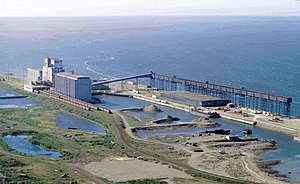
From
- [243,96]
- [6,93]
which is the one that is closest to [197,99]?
[243,96]

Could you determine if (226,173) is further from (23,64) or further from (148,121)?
(23,64)

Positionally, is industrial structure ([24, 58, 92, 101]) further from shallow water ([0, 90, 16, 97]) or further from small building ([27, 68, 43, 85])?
shallow water ([0, 90, 16, 97])

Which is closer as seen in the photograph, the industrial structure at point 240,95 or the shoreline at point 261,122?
the shoreline at point 261,122

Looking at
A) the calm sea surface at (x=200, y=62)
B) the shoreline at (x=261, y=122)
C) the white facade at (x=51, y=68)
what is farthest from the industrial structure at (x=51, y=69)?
the shoreline at (x=261, y=122)

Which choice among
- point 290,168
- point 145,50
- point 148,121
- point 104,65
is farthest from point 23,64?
point 290,168

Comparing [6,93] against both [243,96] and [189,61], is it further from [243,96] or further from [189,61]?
[189,61]

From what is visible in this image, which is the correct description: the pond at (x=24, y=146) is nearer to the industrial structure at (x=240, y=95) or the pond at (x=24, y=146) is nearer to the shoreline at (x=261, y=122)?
the shoreline at (x=261, y=122)

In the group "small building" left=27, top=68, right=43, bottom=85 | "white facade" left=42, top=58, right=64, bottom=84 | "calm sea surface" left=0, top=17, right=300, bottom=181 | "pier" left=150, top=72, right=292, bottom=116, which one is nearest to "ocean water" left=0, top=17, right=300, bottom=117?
"calm sea surface" left=0, top=17, right=300, bottom=181
